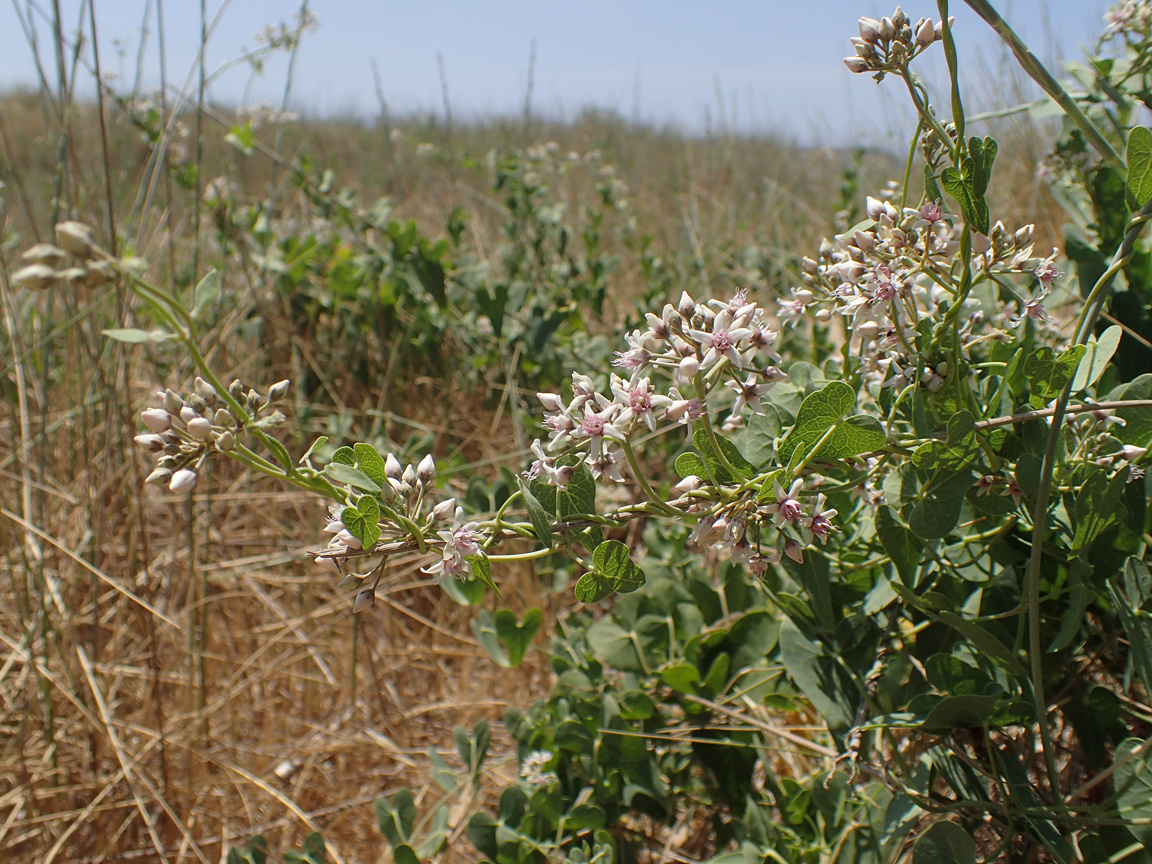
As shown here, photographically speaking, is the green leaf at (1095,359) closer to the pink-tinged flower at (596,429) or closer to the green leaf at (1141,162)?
the green leaf at (1141,162)

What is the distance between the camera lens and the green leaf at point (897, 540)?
0.88 metres

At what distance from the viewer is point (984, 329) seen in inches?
51.4

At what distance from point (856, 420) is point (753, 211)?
4906 millimetres

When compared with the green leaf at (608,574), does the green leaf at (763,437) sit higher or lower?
higher

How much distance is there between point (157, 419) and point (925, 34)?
761mm

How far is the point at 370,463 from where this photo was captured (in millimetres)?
800

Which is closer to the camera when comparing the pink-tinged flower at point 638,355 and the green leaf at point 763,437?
the pink-tinged flower at point 638,355

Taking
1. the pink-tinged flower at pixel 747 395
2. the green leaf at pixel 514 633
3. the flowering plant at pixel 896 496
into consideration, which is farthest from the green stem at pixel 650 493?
the green leaf at pixel 514 633

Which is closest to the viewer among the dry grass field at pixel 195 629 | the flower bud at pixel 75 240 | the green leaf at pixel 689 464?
the flower bud at pixel 75 240

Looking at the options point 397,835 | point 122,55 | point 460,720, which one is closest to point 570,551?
point 397,835

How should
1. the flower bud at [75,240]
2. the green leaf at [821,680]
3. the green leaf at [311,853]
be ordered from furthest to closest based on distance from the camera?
1. the green leaf at [311,853]
2. the green leaf at [821,680]
3. the flower bud at [75,240]

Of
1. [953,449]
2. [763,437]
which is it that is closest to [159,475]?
[763,437]

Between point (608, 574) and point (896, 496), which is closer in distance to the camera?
point (608, 574)

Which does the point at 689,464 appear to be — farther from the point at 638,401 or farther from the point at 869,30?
the point at 869,30
